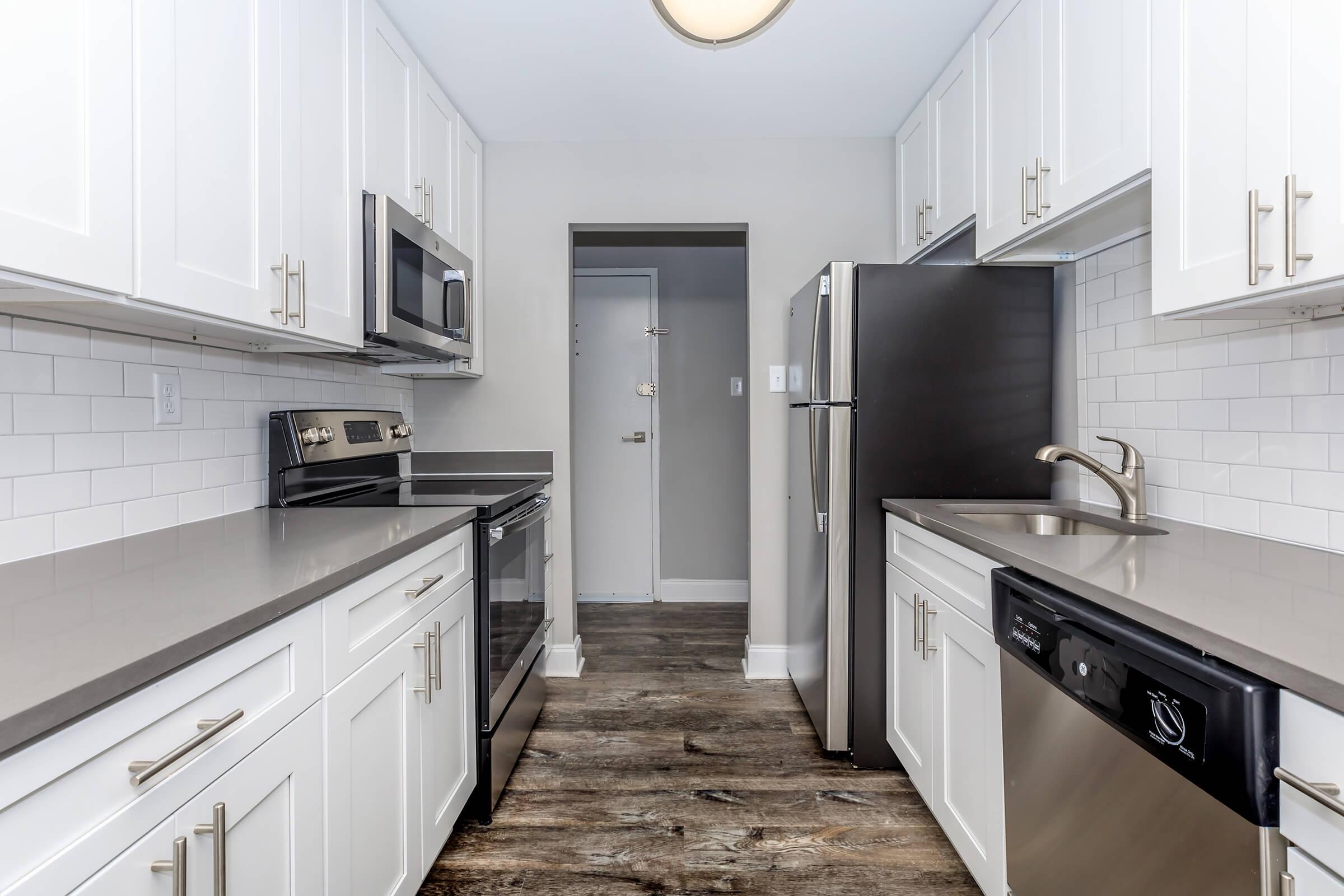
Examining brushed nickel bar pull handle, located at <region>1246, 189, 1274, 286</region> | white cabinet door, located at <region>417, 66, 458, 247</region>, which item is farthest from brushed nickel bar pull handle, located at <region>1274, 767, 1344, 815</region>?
white cabinet door, located at <region>417, 66, 458, 247</region>

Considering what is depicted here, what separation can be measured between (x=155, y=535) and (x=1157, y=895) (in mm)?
1842

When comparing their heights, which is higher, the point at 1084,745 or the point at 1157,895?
the point at 1084,745

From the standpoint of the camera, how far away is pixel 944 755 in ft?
5.19

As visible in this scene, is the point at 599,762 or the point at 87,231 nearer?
the point at 87,231

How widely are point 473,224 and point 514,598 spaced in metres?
1.56

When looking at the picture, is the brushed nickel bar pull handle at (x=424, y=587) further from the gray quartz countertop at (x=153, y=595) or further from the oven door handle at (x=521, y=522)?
the oven door handle at (x=521, y=522)

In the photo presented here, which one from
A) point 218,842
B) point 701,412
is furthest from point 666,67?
point 218,842

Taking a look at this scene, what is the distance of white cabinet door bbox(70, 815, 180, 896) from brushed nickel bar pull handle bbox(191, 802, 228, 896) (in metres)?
0.03

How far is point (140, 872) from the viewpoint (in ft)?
2.19

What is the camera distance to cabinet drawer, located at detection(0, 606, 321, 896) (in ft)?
1.81

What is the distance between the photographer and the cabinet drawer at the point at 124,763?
551mm

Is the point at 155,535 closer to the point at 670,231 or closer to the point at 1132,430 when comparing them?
the point at 670,231

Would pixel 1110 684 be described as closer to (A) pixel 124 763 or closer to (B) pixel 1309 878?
(B) pixel 1309 878

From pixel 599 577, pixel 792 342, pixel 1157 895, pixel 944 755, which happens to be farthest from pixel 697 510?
pixel 1157 895
